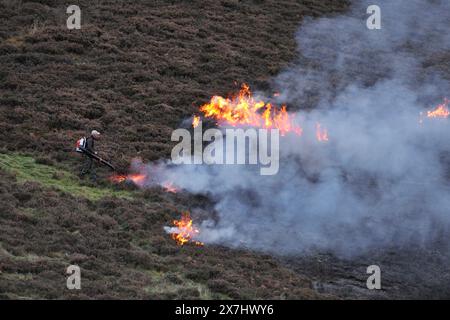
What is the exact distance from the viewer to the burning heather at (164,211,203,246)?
24453 millimetres

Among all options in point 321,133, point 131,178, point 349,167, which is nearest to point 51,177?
point 131,178

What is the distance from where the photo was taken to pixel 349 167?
98.4ft

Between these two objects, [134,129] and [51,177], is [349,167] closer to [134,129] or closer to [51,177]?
[134,129]

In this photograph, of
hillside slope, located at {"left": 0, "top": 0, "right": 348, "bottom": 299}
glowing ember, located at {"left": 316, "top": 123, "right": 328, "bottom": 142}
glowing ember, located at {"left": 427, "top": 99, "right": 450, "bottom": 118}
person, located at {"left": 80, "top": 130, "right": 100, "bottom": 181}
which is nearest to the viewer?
hillside slope, located at {"left": 0, "top": 0, "right": 348, "bottom": 299}

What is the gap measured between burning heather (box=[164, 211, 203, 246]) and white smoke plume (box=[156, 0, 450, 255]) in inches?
12.0

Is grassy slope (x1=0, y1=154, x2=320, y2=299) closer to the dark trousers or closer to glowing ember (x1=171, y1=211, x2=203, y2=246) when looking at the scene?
glowing ember (x1=171, y1=211, x2=203, y2=246)

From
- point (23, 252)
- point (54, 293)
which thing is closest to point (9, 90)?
point (23, 252)

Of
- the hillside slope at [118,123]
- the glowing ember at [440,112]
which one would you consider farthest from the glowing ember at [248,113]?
the glowing ember at [440,112]

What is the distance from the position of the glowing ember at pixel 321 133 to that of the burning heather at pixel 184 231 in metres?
8.52

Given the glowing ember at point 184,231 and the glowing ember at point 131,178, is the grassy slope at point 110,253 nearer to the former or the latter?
the glowing ember at point 184,231

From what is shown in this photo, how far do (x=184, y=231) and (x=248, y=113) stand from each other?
10.0 m

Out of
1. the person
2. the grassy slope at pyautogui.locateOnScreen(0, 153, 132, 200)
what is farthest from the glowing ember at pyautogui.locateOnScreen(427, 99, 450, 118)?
the person

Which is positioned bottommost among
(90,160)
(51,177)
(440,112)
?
(51,177)
